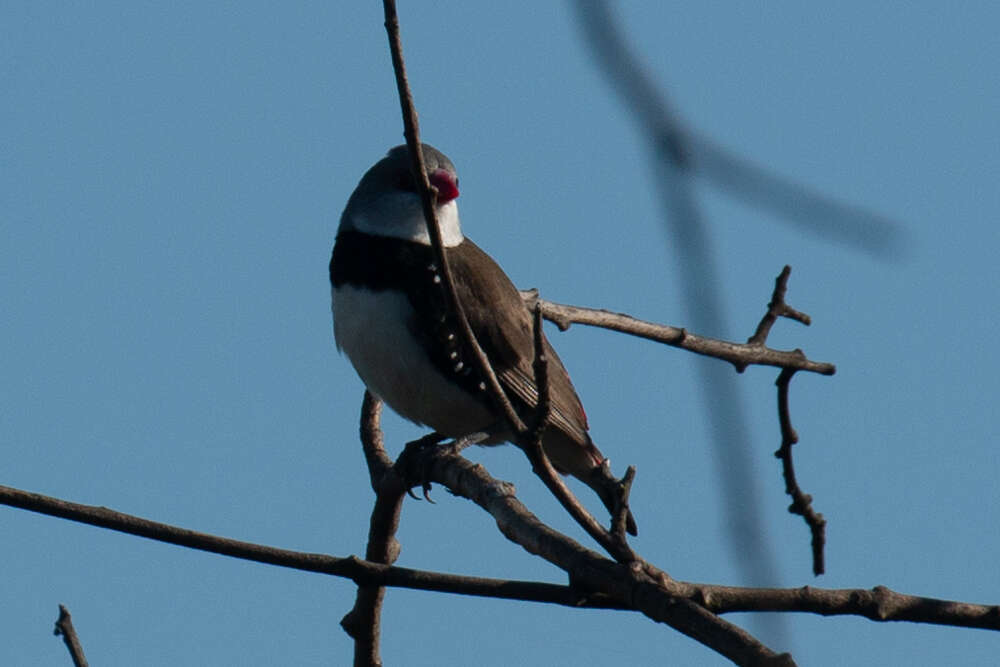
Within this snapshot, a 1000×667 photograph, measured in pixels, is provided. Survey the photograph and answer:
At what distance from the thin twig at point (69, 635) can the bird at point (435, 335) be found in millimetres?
2307

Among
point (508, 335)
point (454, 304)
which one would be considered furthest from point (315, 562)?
point (508, 335)

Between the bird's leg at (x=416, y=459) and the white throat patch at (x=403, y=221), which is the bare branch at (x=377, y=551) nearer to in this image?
the bird's leg at (x=416, y=459)

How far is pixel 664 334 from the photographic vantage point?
6223 mm

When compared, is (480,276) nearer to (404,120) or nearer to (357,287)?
(357,287)

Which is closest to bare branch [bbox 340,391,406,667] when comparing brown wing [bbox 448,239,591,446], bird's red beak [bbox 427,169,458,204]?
brown wing [bbox 448,239,591,446]

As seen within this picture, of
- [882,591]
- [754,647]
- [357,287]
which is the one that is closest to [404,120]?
[754,647]

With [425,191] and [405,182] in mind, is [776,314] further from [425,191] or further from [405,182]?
[425,191]

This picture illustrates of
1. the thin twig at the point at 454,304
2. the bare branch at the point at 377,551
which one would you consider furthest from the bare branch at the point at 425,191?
the bare branch at the point at 377,551

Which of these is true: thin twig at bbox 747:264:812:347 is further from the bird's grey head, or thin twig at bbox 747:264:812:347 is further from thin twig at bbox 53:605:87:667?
thin twig at bbox 53:605:87:667

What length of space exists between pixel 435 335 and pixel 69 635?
2.66m

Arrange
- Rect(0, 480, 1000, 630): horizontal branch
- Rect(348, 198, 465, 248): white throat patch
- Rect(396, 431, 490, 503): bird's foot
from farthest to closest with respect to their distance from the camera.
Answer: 1. Rect(348, 198, 465, 248): white throat patch
2. Rect(396, 431, 490, 503): bird's foot
3. Rect(0, 480, 1000, 630): horizontal branch

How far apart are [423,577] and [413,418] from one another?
277cm

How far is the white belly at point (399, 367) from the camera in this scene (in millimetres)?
6070

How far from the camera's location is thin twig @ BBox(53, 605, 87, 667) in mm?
3561
